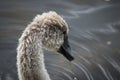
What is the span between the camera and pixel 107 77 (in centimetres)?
610

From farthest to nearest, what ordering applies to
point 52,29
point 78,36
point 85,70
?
point 78,36 < point 85,70 < point 52,29

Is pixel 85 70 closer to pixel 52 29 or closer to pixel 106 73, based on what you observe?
pixel 106 73

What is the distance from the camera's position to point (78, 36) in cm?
668

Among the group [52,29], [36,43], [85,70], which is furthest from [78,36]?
[36,43]

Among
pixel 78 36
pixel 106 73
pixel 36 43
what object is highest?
pixel 36 43

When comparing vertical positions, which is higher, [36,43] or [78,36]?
[36,43]

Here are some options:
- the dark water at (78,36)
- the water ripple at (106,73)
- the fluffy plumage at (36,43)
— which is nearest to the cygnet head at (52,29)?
the fluffy plumage at (36,43)

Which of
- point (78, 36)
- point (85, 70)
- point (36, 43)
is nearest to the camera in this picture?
point (36, 43)

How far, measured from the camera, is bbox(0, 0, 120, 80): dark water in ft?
20.1

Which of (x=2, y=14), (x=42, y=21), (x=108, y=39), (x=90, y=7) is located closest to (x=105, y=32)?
(x=108, y=39)

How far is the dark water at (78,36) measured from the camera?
6125 mm

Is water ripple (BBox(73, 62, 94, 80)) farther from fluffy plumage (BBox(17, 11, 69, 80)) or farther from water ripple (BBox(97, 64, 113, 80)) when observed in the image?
fluffy plumage (BBox(17, 11, 69, 80))

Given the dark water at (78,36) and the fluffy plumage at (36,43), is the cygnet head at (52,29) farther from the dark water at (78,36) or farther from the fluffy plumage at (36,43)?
the dark water at (78,36)

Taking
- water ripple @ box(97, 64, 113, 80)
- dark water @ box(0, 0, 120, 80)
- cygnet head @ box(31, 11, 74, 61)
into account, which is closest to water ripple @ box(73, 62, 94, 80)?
dark water @ box(0, 0, 120, 80)
